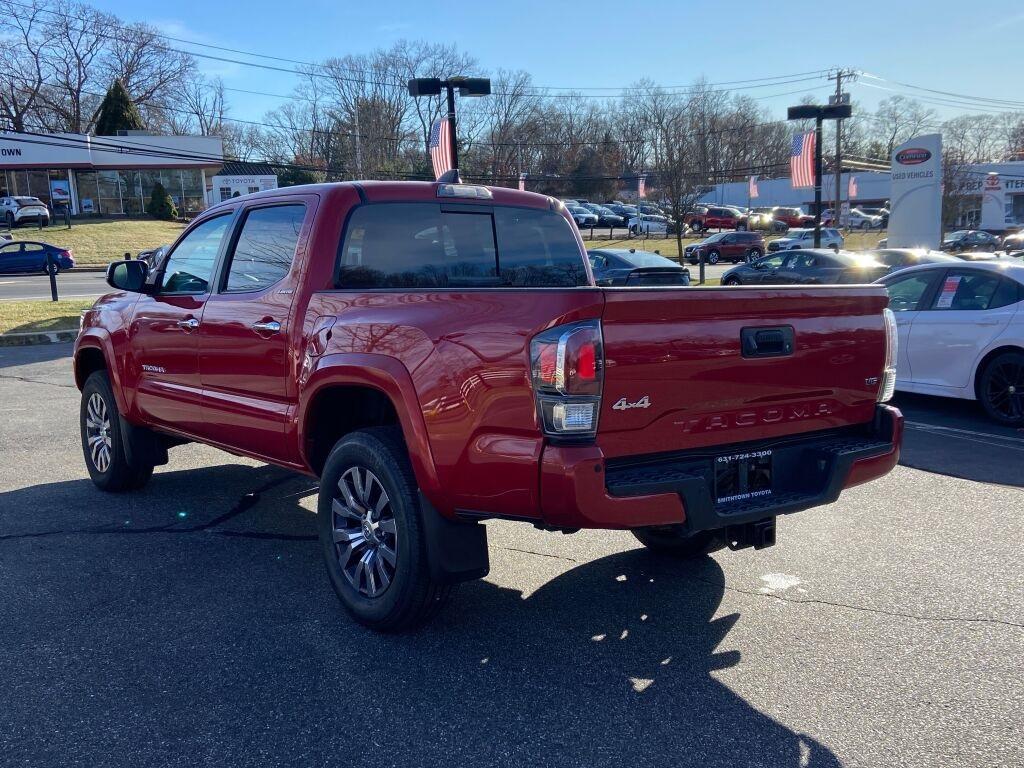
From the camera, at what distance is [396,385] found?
148 inches

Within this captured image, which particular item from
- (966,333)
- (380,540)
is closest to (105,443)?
(380,540)

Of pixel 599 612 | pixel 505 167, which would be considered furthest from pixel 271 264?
pixel 505 167

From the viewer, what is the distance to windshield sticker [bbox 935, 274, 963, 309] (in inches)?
352

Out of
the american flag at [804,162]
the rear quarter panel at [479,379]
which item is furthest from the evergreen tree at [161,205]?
the rear quarter panel at [479,379]

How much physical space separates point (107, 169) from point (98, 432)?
58.5 m

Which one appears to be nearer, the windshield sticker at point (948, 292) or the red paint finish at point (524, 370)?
the red paint finish at point (524, 370)

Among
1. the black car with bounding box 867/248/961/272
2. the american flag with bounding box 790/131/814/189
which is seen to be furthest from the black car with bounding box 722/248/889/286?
the american flag with bounding box 790/131/814/189

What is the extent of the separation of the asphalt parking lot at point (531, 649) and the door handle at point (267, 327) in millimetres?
1299

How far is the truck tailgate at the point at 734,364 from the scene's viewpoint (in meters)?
3.32

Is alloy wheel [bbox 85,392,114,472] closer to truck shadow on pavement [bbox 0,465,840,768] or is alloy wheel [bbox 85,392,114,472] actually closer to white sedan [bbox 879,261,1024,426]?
truck shadow on pavement [bbox 0,465,840,768]

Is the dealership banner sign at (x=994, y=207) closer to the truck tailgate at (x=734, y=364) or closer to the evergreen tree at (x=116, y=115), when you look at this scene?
the evergreen tree at (x=116, y=115)

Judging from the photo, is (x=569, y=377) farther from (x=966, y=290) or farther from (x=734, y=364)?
(x=966, y=290)

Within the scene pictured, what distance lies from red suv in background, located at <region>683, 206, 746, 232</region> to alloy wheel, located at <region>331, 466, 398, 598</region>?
5966cm

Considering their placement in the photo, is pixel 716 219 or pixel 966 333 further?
pixel 716 219
